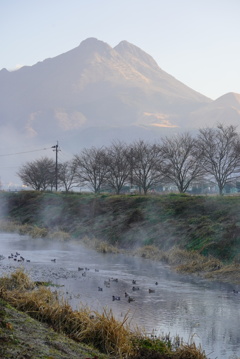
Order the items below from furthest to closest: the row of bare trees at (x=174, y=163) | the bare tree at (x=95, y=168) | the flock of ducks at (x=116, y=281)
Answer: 1. the bare tree at (x=95, y=168)
2. the row of bare trees at (x=174, y=163)
3. the flock of ducks at (x=116, y=281)

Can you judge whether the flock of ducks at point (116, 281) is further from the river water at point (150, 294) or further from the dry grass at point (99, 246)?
the dry grass at point (99, 246)

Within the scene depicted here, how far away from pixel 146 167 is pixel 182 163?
723 cm

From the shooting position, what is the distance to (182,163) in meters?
76.6

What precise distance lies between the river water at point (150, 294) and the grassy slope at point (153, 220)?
158 inches

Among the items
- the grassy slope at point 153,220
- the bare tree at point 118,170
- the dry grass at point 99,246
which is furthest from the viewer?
the bare tree at point 118,170

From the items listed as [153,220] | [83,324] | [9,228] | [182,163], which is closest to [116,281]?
[83,324]

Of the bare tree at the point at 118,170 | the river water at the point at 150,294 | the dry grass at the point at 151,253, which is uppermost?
the bare tree at the point at 118,170

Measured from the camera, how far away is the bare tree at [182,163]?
75.0 m

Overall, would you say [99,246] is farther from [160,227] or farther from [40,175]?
[40,175]

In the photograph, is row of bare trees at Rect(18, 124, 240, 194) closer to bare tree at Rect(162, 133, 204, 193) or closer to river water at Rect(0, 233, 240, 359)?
bare tree at Rect(162, 133, 204, 193)

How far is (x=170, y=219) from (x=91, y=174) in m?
53.3

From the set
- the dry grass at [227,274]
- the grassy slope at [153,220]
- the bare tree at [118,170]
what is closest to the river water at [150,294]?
the dry grass at [227,274]

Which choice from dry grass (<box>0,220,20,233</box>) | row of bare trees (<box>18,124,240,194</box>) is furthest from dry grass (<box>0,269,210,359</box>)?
row of bare trees (<box>18,124,240,194</box>)

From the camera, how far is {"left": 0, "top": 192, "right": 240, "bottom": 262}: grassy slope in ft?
110
